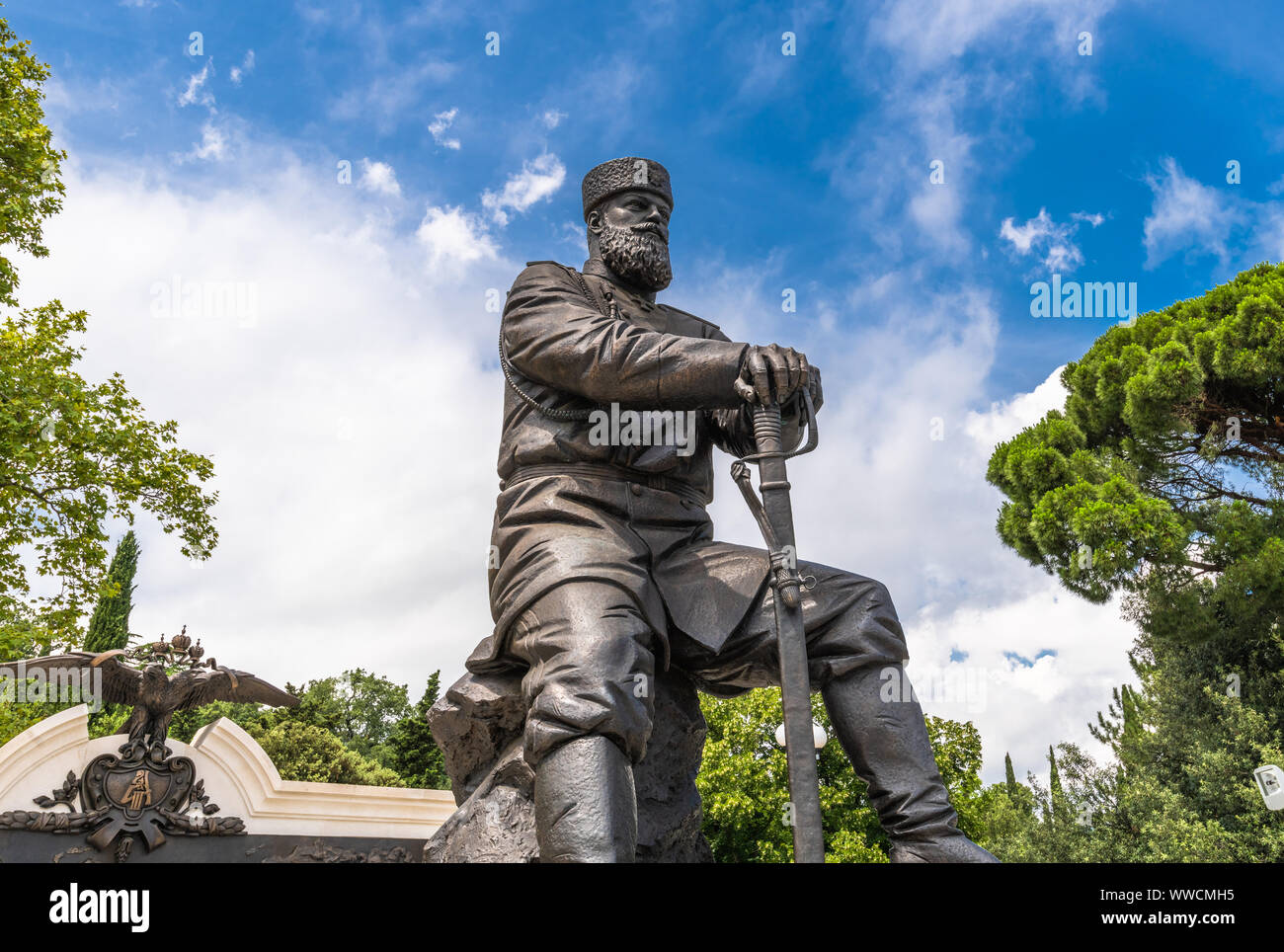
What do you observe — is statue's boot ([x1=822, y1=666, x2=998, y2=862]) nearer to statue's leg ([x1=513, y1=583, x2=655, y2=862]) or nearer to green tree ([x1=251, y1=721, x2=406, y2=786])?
statue's leg ([x1=513, y1=583, x2=655, y2=862])

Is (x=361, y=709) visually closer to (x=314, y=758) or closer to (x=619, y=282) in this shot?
(x=314, y=758)

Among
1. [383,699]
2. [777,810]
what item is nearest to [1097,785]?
[777,810]

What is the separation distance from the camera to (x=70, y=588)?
1271 centimetres

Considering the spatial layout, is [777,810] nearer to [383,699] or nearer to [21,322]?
[21,322]

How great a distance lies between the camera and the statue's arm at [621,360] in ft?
9.98

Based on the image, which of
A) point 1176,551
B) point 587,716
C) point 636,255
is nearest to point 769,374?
point 636,255

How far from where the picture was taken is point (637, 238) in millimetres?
3725

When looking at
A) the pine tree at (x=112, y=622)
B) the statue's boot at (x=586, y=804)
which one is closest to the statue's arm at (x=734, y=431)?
the statue's boot at (x=586, y=804)

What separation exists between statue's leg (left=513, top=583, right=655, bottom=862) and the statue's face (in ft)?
4.66

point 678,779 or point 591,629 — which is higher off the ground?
point 591,629

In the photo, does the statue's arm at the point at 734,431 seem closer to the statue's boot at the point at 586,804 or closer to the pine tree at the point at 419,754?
the statue's boot at the point at 586,804

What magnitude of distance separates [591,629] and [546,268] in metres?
1.48

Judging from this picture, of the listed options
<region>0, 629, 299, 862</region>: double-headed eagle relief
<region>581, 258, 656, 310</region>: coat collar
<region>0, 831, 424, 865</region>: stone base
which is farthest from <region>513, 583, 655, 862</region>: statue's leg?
<region>0, 629, 299, 862</region>: double-headed eagle relief

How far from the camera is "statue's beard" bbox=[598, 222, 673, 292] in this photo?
372 centimetres
